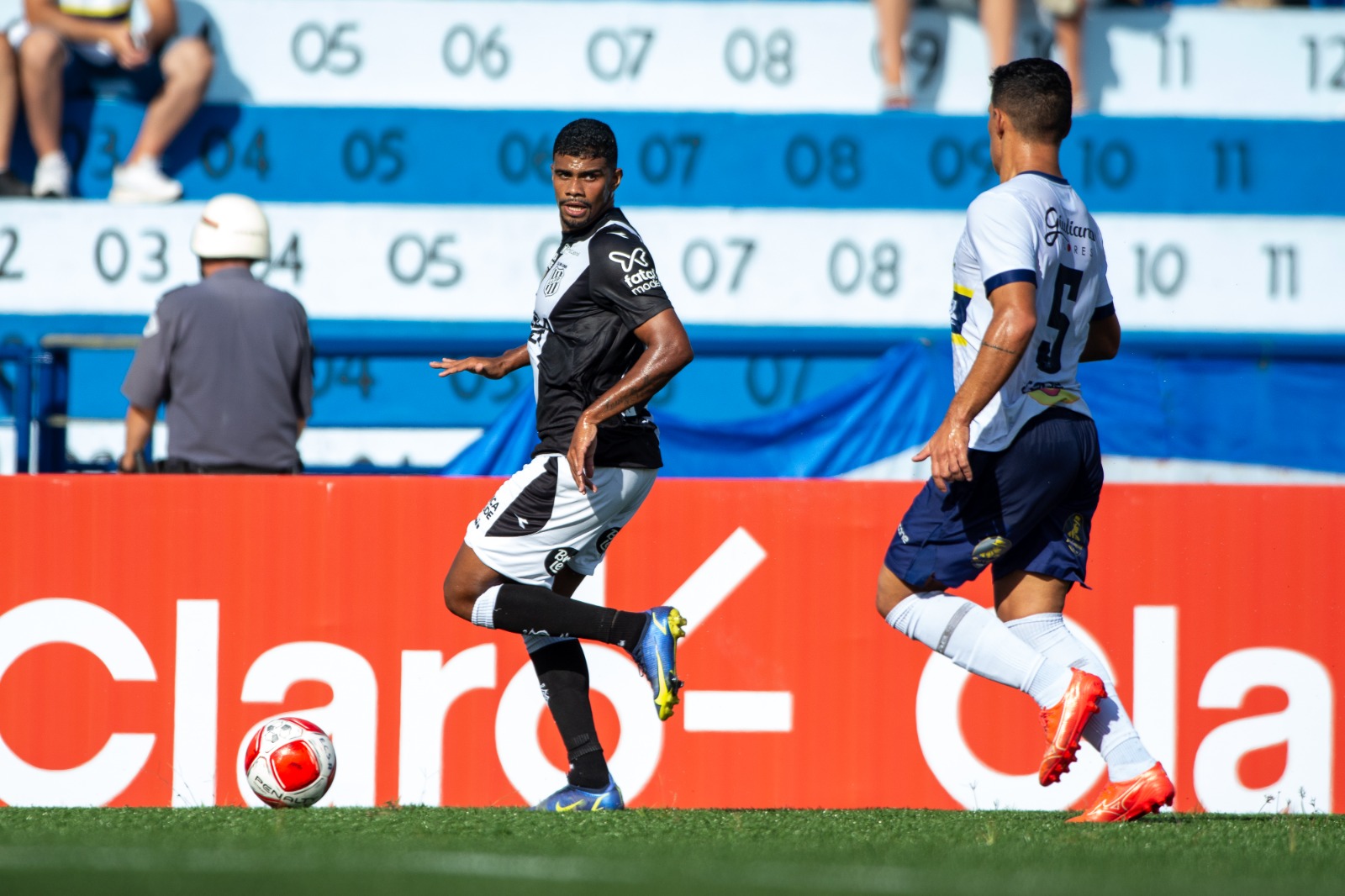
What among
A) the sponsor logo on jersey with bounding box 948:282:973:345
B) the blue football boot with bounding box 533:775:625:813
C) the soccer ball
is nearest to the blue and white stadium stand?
the soccer ball

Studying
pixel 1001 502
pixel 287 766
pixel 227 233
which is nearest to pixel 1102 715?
pixel 1001 502

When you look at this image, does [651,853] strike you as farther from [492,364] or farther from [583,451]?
[492,364]

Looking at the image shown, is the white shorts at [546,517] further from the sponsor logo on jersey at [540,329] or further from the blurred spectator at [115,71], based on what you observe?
the blurred spectator at [115,71]

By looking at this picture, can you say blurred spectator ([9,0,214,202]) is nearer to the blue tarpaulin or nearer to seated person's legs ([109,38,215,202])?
seated person's legs ([109,38,215,202])

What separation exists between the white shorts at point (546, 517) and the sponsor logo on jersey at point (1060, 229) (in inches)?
49.2

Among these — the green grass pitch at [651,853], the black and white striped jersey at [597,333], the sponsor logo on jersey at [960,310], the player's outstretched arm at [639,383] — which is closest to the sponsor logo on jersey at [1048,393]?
the sponsor logo on jersey at [960,310]

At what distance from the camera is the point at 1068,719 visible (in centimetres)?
393

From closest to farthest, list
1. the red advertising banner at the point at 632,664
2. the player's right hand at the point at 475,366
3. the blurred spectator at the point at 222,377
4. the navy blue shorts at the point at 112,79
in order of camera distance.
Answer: the player's right hand at the point at 475,366
the red advertising banner at the point at 632,664
the blurred spectator at the point at 222,377
the navy blue shorts at the point at 112,79

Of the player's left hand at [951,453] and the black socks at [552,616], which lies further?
the black socks at [552,616]

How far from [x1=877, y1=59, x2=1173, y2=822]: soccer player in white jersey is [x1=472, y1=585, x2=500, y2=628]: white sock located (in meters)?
1.05

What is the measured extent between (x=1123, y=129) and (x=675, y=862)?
24.5ft

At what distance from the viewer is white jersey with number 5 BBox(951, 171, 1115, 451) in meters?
3.96

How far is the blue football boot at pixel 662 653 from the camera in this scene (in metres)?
4.21

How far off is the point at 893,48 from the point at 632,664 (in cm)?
556
